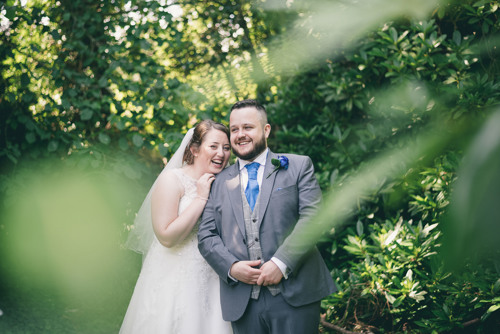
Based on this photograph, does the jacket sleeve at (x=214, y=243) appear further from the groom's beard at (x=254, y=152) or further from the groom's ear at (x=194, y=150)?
the groom's ear at (x=194, y=150)

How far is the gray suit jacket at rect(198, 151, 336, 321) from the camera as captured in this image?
208 centimetres

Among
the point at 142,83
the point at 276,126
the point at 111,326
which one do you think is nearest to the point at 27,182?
the point at 142,83

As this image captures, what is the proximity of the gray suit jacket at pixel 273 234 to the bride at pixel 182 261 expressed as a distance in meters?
0.25

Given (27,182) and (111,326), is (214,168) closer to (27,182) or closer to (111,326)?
(27,182)

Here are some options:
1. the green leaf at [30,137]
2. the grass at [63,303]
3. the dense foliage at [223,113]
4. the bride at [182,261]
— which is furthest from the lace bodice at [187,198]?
the grass at [63,303]

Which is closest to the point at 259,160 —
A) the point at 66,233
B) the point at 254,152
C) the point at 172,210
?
the point at 254,152

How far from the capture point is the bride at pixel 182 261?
7.87 feet

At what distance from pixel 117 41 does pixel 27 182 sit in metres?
1.61

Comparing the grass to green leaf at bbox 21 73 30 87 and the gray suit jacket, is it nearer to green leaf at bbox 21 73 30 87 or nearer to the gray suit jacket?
green leaf at bbox 21 73 30 87

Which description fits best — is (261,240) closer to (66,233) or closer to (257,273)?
(257,273)

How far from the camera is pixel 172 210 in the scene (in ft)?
8.13

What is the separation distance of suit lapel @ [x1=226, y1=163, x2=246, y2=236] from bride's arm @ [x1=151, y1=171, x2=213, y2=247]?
19cm

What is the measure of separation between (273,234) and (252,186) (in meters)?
0.29

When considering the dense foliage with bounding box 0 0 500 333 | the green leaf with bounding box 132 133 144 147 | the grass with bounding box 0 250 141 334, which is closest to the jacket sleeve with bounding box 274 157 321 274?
the dense foliage with bounding box 0 0 500 333
